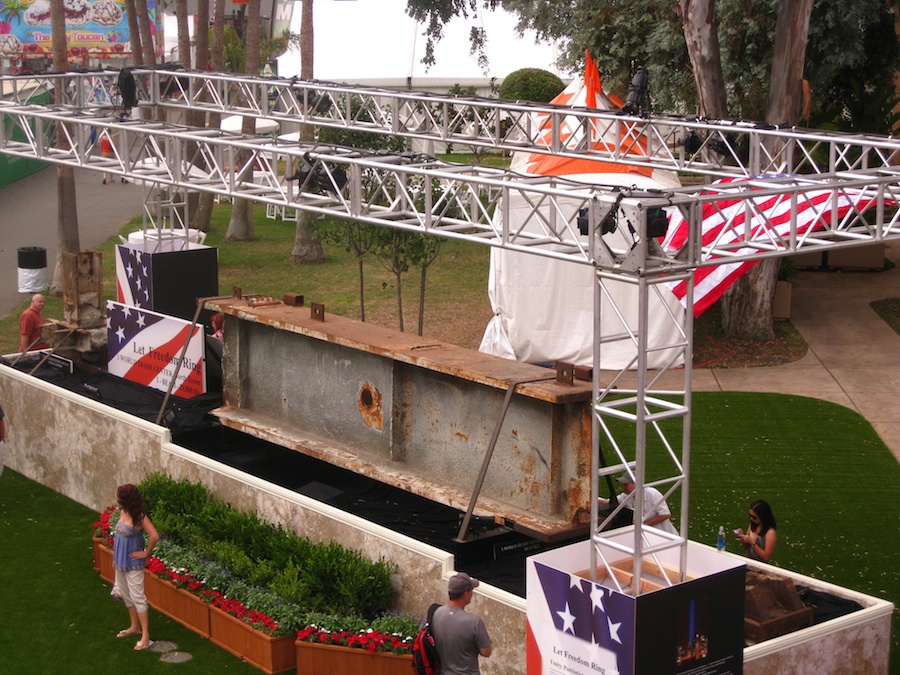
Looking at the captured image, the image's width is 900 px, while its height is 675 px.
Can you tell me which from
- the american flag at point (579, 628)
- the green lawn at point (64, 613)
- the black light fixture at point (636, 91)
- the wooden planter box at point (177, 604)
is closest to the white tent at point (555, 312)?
the black light fixture at point (636, 91)

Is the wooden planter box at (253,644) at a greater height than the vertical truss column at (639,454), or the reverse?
the vertical truss column at (639,454)

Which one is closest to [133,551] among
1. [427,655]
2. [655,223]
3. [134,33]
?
[427,655]

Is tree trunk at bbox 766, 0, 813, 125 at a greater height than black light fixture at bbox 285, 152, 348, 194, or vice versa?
tree trunk at bbox 766, 0, 813, 125

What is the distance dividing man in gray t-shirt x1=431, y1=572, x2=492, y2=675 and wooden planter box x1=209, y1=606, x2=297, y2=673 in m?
2.24

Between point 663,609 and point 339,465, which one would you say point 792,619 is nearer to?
point 663,609

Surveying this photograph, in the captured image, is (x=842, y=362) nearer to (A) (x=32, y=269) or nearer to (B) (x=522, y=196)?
(B) (x=522, y=196)

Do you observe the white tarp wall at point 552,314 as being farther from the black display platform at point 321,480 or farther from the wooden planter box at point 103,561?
the wooden planter box at point 103,561

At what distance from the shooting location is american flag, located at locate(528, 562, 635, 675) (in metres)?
8.37

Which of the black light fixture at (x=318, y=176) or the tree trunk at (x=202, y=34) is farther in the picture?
the tree trunk at (x=202, y=34)

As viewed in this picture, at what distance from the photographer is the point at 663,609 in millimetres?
8398

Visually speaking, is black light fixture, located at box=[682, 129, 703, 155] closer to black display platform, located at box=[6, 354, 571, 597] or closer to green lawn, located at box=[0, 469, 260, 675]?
black display platform, located at box=[6, 354, 571, 597]

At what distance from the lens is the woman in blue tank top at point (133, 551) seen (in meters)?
10.7

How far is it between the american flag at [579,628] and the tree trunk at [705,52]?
13.4 meters

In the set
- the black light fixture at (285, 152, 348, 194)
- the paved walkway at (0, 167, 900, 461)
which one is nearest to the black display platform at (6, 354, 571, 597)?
the black light fixture at (285, 152, 348, 194)
